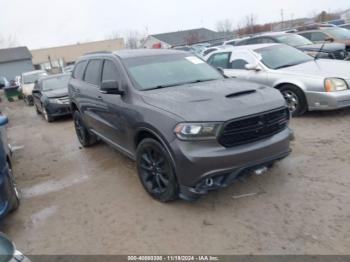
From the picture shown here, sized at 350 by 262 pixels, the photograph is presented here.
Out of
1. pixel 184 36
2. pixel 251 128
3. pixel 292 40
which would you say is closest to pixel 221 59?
pixel 292 40

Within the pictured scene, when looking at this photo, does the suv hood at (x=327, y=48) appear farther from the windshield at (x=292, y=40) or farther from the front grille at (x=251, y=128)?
the front grille at (x=251, y=128)

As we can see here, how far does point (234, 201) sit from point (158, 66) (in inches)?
86.7

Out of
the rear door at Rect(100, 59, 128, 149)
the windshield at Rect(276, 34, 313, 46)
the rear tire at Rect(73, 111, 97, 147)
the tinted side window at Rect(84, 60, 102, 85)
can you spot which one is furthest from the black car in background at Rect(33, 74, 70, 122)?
the windshield at Rect(276, 34, 313, 46)

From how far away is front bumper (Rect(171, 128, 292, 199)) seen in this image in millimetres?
3334

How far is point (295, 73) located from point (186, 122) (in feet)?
13.2

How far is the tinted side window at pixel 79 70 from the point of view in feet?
20.5

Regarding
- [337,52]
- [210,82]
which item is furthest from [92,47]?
[210,82]

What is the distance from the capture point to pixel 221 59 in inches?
324

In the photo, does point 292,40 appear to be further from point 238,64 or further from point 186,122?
point 186,122

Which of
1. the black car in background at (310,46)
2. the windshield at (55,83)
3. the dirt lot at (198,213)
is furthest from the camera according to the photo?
the windshield at (55,83)

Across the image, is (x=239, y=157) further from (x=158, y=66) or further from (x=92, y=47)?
(x=92, y=47)

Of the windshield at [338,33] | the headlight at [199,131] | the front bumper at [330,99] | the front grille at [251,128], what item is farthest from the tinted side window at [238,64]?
the windshield at [338,33]

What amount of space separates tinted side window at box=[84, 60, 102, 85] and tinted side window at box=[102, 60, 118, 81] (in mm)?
212

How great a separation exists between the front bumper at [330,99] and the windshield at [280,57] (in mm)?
1186
